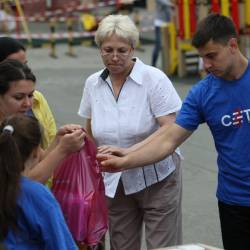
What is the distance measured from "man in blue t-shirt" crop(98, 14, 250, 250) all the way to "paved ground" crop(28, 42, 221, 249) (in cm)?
208

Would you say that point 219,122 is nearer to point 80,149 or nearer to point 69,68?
point 80,149

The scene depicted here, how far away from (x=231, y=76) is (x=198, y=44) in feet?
0.82

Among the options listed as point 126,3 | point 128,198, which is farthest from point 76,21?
point 128,198

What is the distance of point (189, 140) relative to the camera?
994 cm

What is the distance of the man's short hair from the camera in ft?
13.3

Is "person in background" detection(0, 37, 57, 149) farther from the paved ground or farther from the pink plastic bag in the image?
the paved ground

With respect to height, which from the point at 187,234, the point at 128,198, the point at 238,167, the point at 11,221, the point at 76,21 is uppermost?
the point at 11,221

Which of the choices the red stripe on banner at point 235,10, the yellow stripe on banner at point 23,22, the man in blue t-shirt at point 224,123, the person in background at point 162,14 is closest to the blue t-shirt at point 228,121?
the man in blue t-shirt at point 224,123

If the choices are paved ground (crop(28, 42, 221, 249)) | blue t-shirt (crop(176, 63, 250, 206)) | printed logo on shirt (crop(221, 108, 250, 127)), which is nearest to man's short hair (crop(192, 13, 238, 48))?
blue t-shirt (crop(176, 63, 250, 206))

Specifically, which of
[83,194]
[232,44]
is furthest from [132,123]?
[232,44]

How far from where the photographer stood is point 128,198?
489 cm

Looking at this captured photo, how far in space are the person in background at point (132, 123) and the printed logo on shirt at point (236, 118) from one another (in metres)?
0.55

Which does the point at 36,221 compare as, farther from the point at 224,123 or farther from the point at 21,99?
the point at 224,123

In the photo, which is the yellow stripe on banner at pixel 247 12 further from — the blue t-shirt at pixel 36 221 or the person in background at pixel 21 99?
the blue t-shirt at pixel 36 221
